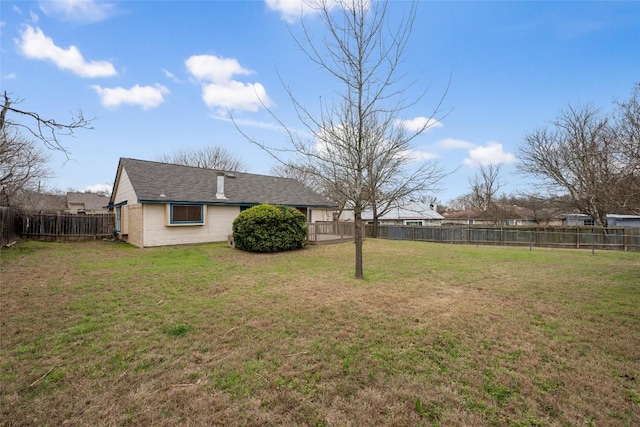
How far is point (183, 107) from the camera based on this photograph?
572 inches

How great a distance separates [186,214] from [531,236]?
20339mm

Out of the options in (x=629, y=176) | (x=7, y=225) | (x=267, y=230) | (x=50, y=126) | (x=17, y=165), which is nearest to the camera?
(x=50, y=126)

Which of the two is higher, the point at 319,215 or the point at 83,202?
the point at 83,202

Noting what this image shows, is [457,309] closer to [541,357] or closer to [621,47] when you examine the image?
[541,357]

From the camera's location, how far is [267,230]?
11602 mm

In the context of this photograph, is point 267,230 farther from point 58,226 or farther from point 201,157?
point 201,157

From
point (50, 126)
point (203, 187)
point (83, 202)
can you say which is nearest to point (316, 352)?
point (50, 126)

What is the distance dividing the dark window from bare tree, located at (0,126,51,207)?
518 centimetres

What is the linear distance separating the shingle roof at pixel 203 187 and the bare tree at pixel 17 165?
346 cm

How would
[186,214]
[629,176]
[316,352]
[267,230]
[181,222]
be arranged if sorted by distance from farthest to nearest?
1. [186,214]
2. [181,222]
3. [267,230]
4. [629,176]
5. [316,352]

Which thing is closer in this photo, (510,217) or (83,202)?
(510,217)

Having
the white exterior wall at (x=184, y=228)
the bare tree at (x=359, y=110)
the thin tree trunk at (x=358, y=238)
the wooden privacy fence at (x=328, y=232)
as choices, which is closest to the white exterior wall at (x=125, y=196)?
the white exterior wall at (x=184, y=228)

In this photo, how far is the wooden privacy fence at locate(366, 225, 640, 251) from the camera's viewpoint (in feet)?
51.6

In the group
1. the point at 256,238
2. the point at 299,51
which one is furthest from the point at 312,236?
the point at 299,51
